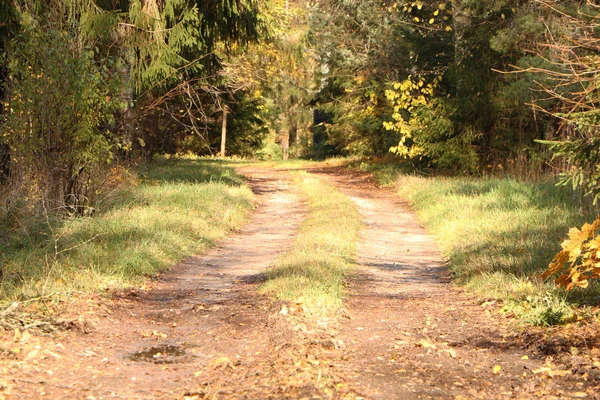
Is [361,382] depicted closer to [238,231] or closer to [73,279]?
[73,279]

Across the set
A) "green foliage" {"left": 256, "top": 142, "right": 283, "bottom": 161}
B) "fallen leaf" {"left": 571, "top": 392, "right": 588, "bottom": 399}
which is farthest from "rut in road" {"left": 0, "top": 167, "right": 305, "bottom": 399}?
"green foliage" {"left": 256, "top": 142, "right": 283, "bottom": 161}

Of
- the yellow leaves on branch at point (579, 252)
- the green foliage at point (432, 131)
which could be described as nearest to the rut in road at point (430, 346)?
the yellow leaves on branch at point (579, 252)

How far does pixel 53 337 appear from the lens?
6.53 meters

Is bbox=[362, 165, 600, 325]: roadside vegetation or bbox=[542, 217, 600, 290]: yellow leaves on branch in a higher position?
bbox=[542, 217, 600, 290]: yellow leaves on branch

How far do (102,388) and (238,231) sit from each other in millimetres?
9482

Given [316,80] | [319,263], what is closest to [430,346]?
[319,263]

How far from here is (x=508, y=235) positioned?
38.6ft

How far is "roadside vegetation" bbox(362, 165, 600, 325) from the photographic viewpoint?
7.81 metres

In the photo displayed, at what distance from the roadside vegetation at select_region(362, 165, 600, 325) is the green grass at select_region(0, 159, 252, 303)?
12.9 feet

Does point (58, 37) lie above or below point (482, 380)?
above

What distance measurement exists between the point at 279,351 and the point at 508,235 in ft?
21.4

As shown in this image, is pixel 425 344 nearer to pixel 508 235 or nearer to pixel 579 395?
pixel 579 395

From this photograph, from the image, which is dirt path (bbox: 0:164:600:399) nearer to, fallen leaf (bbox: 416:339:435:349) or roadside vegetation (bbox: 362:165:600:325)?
fallen leaf (bbox: 416:339:435:349)

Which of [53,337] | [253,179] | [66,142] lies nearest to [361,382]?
[53,337]
